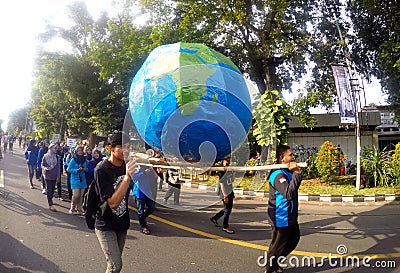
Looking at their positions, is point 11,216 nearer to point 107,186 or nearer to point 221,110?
point 107,186

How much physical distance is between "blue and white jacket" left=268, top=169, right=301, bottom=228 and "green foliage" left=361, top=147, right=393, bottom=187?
752 cm

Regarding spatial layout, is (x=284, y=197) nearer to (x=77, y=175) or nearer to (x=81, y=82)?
(x=77, y=175)

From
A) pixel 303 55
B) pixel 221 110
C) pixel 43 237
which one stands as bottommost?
pixel 43 237

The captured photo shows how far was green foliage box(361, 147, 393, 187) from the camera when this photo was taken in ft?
33.1

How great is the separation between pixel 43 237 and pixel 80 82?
20.0 metres

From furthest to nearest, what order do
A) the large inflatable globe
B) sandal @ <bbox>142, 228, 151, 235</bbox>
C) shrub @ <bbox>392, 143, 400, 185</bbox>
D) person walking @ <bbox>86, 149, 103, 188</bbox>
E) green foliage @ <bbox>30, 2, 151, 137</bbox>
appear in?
green foliage @ <bbox>30, 2, 151, 137</bbox> < shrub @ <bbox>392, 143, 400, 185</bbox> < person walking @ <bbox>86, 149, 103, 188</bbox> < sandal @ <bbox>142, 228, 151, 235</bbox> < the large inflatable globe

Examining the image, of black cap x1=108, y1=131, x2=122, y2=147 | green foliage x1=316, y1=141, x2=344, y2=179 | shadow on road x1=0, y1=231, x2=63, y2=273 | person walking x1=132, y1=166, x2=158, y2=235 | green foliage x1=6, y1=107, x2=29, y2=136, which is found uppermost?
green foliage x1=6, y1=107, x2=29, y2=136

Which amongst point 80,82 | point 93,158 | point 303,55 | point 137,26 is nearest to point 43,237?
point 93,158

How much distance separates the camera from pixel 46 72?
24.3 meters

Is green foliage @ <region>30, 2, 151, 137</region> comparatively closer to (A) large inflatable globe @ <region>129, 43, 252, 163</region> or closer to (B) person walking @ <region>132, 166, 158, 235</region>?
(B) person walking @ <region>132, 166, 158, 235</region>

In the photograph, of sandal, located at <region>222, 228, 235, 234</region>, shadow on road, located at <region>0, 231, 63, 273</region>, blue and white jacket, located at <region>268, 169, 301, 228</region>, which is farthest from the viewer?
sandal, located at <region>222, 228, 235, 234</region>

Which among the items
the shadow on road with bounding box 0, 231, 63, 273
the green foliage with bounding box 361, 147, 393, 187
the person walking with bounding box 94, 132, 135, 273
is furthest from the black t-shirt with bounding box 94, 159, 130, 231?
the green foliage with bounding box 361, 147, 393, 187

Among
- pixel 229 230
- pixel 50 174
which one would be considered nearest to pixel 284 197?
pixel 229 230

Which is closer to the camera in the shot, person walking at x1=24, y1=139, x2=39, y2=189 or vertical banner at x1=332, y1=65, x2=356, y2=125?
person walking at x1=24, y1=139, x2=39, y2=189
